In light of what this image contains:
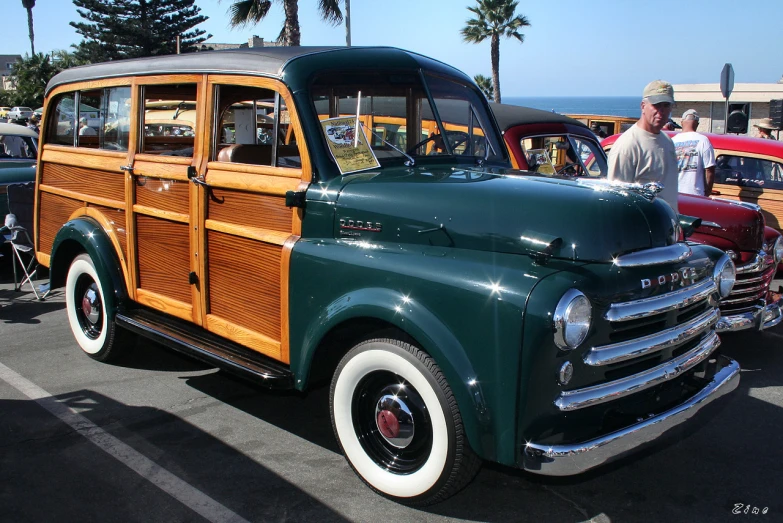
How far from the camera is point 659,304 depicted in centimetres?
287

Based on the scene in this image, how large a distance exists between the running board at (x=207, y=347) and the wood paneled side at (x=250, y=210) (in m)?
0.68

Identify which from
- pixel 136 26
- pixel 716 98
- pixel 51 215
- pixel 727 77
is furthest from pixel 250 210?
pixel 136 26

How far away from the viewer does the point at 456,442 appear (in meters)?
2.81

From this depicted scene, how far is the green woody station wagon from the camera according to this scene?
2.68 metres

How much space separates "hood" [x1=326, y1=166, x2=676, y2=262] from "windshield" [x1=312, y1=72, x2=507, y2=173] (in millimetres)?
351

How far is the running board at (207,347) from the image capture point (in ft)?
11.3

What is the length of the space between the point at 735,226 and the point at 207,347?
3.87 meters

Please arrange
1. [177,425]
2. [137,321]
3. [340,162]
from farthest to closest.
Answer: [137,321] < [177,425] < [340,162]

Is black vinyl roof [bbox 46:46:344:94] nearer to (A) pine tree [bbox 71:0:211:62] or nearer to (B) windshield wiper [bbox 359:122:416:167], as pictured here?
(B) windshield wiper [bbox 359:122:416:167]

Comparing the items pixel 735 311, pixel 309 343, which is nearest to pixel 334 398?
pixel 309 343

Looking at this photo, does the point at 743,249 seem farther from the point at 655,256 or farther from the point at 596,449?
the point at 596,449

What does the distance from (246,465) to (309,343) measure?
761 millimetres

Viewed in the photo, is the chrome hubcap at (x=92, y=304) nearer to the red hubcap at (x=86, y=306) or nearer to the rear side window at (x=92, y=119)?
the red hubcap at (x=86, y=306)

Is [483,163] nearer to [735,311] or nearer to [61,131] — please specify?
[735,311]
